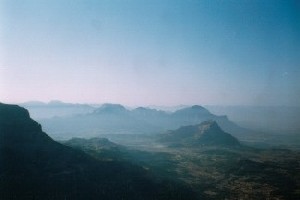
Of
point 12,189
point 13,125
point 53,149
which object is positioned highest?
point 13,125

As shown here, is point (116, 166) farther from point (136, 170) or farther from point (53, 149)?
point (53, 149)

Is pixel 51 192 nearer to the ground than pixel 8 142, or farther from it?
nearer to the ground

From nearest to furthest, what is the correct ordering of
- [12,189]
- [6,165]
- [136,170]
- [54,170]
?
[12,189] < [6,165] < [54,170] < [136,170]

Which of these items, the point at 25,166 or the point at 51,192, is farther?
the point at 25,166

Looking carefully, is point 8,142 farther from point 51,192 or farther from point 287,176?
Result: point 287,176

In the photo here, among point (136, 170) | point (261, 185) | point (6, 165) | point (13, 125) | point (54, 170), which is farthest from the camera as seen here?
point (261, 185)

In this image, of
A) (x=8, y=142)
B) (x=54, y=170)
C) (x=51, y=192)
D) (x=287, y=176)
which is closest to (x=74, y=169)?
(x=54, y=170)
